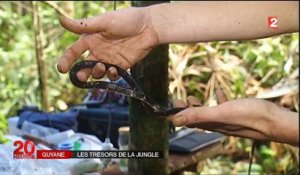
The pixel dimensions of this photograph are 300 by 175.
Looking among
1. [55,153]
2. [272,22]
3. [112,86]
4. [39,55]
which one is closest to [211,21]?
[272,22]

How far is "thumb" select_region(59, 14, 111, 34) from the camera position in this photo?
44.1 inches

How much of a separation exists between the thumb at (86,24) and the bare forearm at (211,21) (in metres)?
0.13

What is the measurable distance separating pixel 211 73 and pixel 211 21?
2.95 m

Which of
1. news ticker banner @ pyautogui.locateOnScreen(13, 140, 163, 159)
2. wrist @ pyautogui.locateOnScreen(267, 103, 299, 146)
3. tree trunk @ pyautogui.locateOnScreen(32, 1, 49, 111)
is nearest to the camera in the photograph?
wrist @ pyautogui.locateOnScreen(267, 103, 299, 146)

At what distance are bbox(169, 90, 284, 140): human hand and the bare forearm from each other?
30cm

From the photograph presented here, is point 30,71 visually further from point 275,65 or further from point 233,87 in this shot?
point 275,65

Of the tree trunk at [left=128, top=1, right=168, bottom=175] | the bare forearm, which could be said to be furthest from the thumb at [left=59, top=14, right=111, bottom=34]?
the tree trunk at [left=128, top=1, right=168, bottom=175]

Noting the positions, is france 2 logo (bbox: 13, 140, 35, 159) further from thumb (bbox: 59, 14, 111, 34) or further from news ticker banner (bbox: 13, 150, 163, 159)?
thumb (bbox: 59, 14, 111, 34)

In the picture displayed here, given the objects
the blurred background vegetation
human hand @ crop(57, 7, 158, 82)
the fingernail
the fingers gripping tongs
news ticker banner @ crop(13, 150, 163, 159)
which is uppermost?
human hand @ crop(57, 7, 158, 82)

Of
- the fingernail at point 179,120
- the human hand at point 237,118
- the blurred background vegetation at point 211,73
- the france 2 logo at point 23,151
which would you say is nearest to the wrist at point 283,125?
the human hand at point 237,118

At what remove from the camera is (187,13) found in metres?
1.19

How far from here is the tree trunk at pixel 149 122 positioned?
1579 mm

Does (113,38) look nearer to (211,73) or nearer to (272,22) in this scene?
(272,22)

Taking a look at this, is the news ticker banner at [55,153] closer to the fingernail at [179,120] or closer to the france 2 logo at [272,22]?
the fingernail at [179,120]
